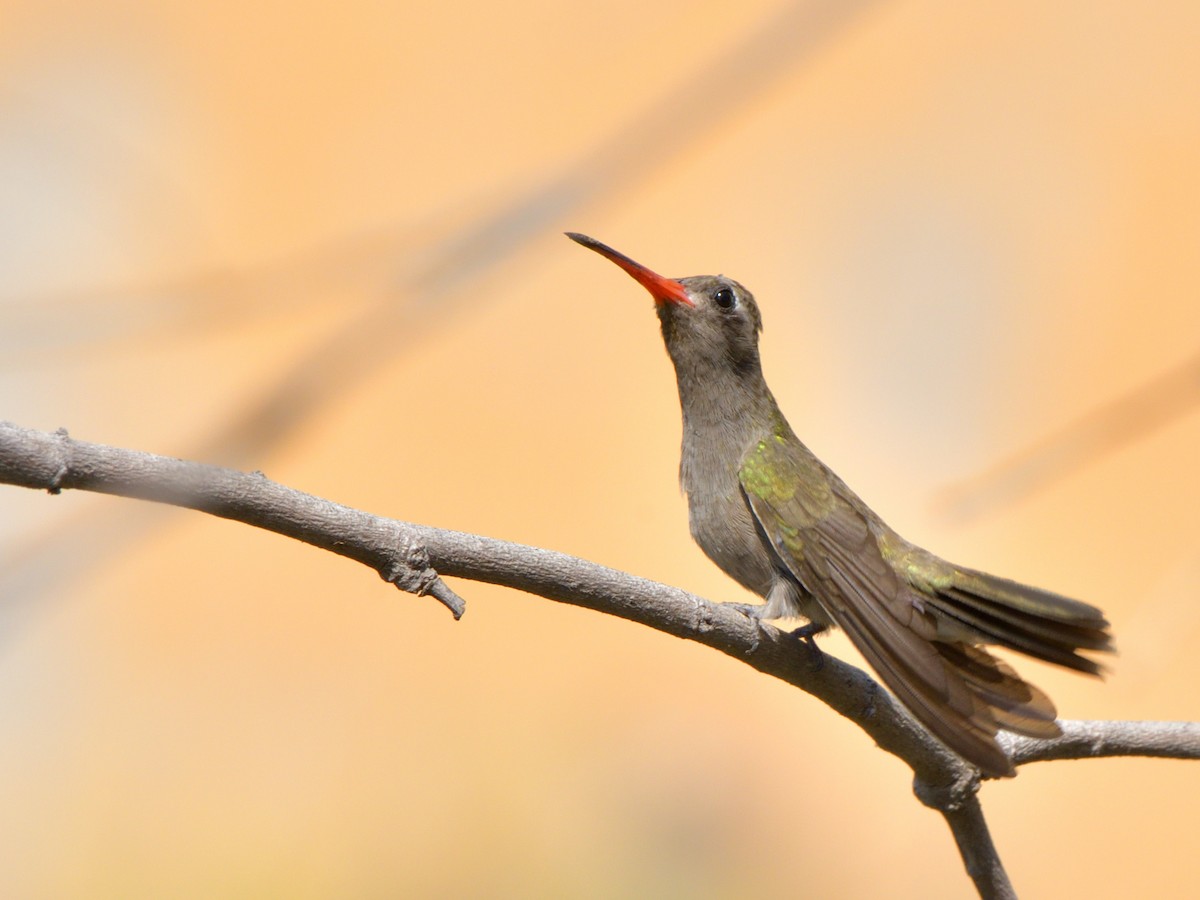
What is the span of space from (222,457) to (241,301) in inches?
55.3

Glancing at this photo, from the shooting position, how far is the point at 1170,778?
305 inches

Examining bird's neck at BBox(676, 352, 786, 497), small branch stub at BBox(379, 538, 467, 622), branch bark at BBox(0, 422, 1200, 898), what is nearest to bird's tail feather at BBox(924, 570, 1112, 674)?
branch bark at BBox(0, 422, 1200, 898)

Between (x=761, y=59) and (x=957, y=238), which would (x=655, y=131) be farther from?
(x=957, y=238)

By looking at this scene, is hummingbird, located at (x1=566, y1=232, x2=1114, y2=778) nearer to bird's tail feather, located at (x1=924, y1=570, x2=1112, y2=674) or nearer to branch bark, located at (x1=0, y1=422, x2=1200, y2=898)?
bird's tail feather, located at (x1=924, y1=570, x2=1112, y2=674)

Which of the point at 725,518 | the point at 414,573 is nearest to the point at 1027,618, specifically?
the point at 725,518

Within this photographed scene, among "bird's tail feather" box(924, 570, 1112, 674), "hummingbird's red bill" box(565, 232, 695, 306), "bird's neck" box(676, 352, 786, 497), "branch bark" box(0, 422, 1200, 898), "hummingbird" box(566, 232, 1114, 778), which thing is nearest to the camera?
"branch bark" box(0, 422, 1200, 898)

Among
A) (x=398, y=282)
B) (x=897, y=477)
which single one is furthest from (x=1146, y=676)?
(x=897, y=477)

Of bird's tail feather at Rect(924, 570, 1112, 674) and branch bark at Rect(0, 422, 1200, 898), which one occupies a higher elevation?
bird's tail feather at Rect(924, 570, 1112, 674)

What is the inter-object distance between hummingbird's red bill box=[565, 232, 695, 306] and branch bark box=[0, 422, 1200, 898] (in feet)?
4.61

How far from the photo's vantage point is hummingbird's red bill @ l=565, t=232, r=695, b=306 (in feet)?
13.5

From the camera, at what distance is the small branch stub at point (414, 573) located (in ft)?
7.67

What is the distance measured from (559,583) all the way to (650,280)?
7.10ft

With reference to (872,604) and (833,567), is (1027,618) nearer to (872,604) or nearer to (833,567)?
(872,604)

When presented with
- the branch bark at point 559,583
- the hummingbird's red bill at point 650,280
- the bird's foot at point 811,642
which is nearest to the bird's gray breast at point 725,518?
the bird's foot at point 811,642
